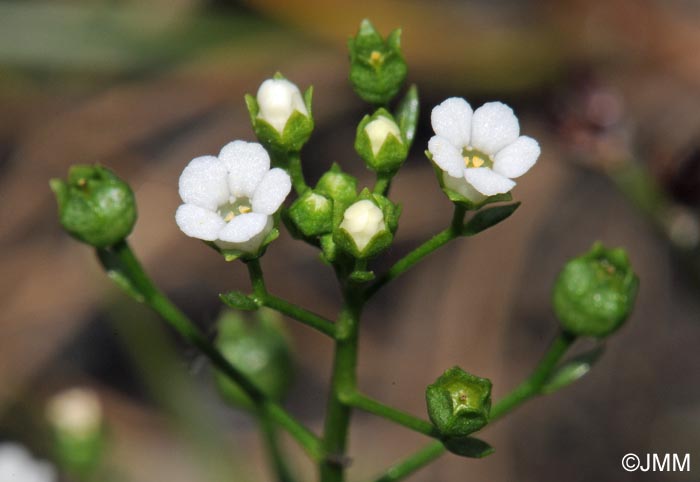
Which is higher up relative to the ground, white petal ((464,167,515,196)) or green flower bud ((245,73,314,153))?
green flower bud ((245,73,314,153))

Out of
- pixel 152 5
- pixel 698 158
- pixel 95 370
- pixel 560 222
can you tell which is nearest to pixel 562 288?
pixel 698 158

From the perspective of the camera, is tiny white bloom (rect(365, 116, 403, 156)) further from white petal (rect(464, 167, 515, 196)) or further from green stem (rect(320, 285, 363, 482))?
green stem (rect(320, 285, 363, 482))

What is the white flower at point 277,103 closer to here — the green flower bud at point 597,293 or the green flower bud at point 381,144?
the green flower bud at point 381,144

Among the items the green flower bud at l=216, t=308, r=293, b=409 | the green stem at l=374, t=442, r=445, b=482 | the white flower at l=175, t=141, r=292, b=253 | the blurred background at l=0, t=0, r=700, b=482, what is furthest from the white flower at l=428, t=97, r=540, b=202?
the blurred background at l=0, t=0, r=700, b=482

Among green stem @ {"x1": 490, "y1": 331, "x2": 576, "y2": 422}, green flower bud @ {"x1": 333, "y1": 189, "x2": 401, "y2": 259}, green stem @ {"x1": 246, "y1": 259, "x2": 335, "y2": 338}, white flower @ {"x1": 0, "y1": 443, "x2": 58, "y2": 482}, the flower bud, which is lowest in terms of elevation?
the flower bud

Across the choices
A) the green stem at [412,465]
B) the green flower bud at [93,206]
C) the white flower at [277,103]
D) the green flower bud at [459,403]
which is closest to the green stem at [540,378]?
the green stem at [412,465]

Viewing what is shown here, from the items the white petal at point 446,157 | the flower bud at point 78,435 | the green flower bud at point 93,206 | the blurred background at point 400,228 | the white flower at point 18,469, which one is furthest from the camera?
the blurred background at point 400,228
